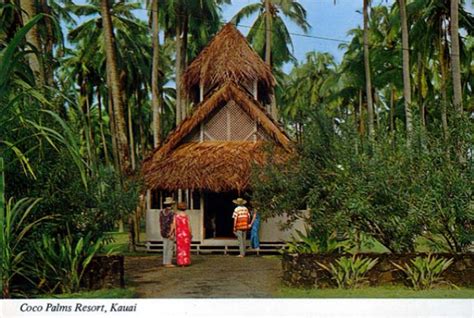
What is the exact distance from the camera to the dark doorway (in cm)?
785

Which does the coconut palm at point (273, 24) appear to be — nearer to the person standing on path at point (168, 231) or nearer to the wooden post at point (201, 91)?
the wooden post at point (201, 91)

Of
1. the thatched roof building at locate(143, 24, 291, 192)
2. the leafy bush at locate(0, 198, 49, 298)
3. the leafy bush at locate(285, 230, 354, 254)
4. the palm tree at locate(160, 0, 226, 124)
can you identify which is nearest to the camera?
the leafy bush at locate(0, 198, 49, 298)

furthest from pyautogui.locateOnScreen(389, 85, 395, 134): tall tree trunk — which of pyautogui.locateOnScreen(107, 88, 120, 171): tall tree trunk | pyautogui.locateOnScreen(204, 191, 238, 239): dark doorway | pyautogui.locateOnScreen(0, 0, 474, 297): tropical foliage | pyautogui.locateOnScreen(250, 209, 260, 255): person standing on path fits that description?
pyautogui.locateOnScreen(107, 88, 120, 171): tall tree trunk

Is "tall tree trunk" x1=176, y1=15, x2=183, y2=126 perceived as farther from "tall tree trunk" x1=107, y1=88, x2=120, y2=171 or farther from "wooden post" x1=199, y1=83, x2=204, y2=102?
"tall tree trunk" x1=107, y1=88, x2=120, y2=171

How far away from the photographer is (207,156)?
7.86 meters

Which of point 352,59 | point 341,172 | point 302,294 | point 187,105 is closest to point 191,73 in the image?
point 187,105

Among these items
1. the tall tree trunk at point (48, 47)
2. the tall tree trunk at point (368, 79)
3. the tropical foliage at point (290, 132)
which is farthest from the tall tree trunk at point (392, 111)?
the tall tree trunk at point (48, 47)

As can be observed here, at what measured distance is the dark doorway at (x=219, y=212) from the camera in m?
7.85

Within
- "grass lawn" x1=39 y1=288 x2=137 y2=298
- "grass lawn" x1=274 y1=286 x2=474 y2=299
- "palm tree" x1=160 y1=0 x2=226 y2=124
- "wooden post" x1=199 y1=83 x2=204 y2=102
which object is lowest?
"grass lawn" x1=274 y1=286 x2=474 y2=299

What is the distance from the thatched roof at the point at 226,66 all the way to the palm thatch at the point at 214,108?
0.23m

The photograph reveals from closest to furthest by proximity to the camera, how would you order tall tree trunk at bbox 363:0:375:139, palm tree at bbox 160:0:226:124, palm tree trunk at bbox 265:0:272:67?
tall tree trunk at bbox 363:0:375:139 < palm tree trunk at bbox 265:0:272:67 < palm tree at bbox 160:0:226:124

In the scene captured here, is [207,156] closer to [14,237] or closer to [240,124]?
[240,124]

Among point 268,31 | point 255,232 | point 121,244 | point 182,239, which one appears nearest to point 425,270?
point 255,232

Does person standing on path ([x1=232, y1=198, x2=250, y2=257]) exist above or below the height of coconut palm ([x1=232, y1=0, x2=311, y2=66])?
below
